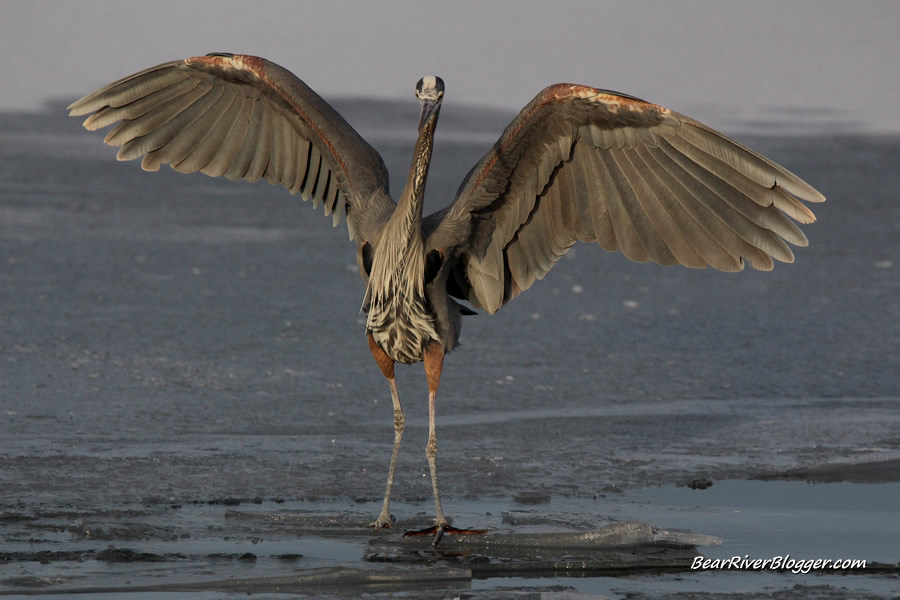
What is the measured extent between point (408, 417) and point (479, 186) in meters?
2.23

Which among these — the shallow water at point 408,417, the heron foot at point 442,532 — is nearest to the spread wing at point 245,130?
the shallow water at point 408,417

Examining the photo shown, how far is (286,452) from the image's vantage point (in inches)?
293

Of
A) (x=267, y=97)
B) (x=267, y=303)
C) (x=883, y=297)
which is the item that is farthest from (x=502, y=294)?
(x=883, y=297)

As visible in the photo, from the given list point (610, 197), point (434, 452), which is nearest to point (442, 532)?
point (434, 452)

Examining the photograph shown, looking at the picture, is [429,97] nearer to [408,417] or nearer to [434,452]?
[434,452]

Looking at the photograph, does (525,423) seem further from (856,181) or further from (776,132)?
(776,132)

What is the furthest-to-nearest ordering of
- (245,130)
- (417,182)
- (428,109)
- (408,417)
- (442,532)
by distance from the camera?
(408,417) → (245,130) → (417,182) → (428,109) → (442,532)

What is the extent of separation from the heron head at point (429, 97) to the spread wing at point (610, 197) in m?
0.38

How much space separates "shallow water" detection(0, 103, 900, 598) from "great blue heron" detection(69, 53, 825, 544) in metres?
0.60

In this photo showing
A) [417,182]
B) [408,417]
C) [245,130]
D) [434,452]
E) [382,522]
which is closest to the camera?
[382,522]

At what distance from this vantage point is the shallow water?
5773 mm

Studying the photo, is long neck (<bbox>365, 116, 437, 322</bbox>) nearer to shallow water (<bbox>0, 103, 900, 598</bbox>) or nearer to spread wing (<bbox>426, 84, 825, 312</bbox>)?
spread wing (<bbox>426, 84, 825, 312</bbox>)

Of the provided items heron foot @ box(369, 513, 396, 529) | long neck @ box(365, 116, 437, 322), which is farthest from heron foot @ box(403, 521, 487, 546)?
long neck @ box(365, 116, 437, 322)

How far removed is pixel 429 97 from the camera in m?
6.35
